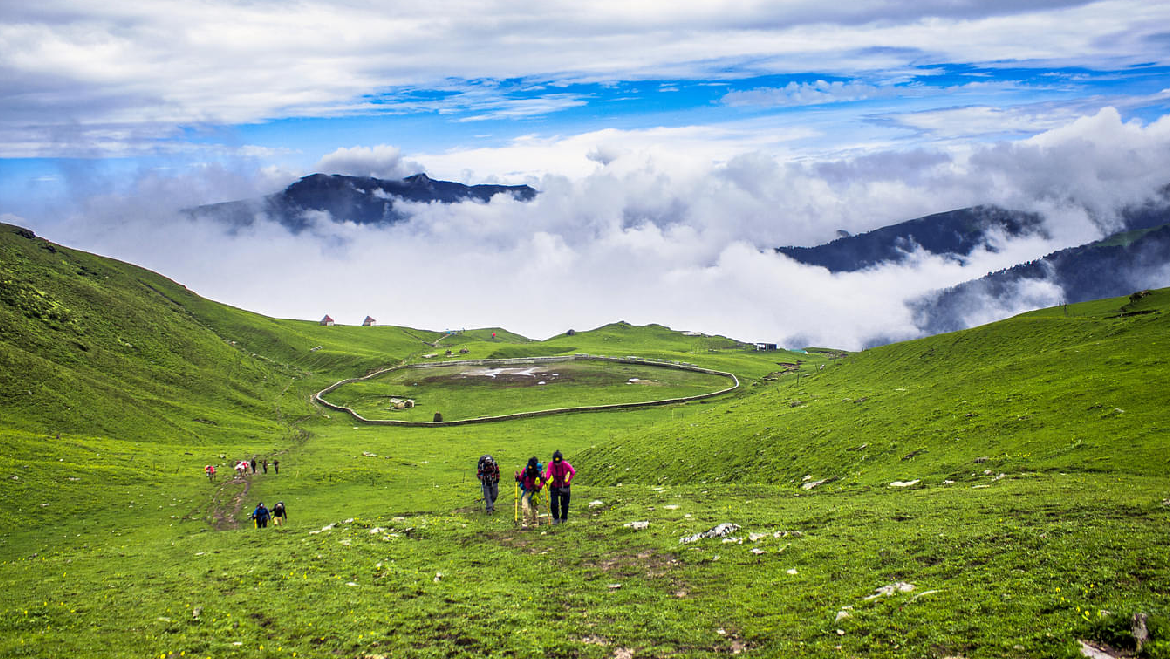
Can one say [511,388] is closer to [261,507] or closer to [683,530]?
[261,507]

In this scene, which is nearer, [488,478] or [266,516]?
[488,478]

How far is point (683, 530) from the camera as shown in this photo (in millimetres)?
26469

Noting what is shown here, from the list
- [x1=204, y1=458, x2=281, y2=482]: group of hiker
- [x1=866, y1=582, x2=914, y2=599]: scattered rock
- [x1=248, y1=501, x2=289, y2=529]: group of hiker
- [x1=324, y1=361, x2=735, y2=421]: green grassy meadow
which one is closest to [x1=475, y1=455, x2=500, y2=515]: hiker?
[x1=248, y1=501, x2=289, y2=529]: group of hiker

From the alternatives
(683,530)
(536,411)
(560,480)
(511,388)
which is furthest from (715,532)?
(511,388)

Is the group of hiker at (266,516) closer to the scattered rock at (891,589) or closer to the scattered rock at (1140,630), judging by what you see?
the scattered rock at (891,589)

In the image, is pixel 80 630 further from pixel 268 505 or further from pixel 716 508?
pixel 268 505

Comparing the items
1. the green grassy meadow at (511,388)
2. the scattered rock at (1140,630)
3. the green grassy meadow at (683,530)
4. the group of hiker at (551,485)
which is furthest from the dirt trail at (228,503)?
the scattered rock at (1140,630)

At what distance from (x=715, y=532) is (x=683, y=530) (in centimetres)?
178

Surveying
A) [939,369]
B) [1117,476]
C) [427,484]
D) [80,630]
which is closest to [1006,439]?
[1117,476]

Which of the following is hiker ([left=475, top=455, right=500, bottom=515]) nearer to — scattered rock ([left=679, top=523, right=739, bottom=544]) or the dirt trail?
scattered rock ([left=679, top=523, right=739, bottom=544])

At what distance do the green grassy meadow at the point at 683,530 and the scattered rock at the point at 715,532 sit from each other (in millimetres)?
606

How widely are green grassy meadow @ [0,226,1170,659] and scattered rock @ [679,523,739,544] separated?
0.61m

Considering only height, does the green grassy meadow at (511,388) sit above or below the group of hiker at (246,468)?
above

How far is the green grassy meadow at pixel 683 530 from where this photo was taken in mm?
15977
